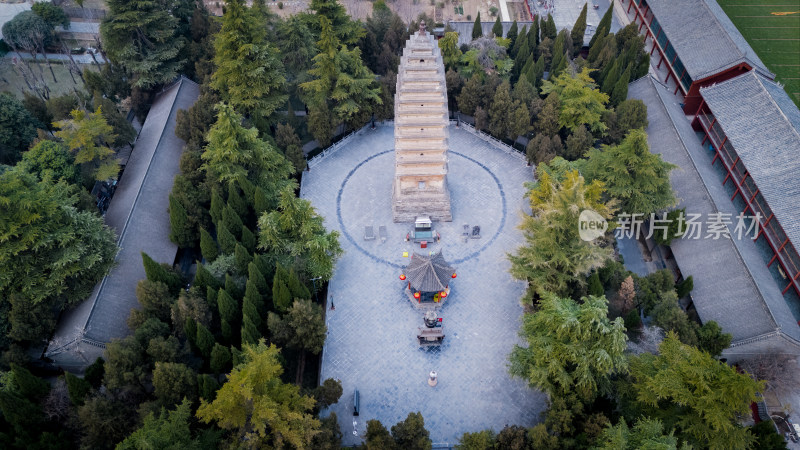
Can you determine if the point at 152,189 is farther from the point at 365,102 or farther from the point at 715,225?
the point at 715,225

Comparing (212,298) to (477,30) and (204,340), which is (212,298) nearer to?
(204,340)

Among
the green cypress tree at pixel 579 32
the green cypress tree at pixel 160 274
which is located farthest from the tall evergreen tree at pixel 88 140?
the green cypress tree at pixel 579 32

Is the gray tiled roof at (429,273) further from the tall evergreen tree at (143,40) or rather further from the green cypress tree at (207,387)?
the tall evergreen tree at (143,40)

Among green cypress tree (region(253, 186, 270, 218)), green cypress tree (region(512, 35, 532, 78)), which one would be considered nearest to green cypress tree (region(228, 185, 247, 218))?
green cypress tree (region(253, 186, 270, 218))

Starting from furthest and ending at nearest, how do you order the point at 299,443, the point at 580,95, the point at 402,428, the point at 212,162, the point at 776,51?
the point at 776,51 → the point at 580,95 → the point at 212,162 → the point at 402,428 → the point at 299,443

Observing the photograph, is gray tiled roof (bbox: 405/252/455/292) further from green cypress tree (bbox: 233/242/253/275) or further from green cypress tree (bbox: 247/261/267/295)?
green cypress tree (bbox: 233/242/253/275)

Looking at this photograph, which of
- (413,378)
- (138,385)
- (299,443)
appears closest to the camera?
(299,443)

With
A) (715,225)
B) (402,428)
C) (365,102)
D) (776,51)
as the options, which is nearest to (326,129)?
(365,102)
